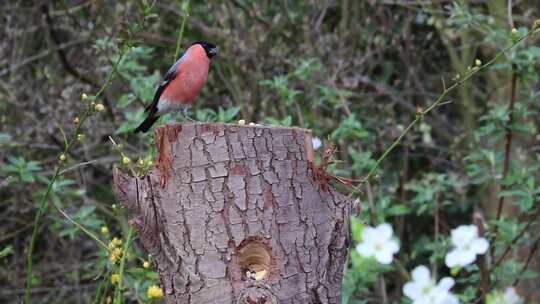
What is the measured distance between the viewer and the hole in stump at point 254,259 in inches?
89.0

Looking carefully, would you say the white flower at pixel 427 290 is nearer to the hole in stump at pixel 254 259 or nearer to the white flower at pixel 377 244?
the white flower at pixel 377 244

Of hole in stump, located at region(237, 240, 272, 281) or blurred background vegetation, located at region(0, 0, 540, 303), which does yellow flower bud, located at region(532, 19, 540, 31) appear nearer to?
hole in stump, located at region(237, 240, 272, 281)

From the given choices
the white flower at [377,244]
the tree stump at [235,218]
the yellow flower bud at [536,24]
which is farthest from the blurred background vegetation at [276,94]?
the white flower at [377,244]

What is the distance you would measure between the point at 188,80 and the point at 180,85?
0.05 meters

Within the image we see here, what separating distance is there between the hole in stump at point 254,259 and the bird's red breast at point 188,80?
4.13ft

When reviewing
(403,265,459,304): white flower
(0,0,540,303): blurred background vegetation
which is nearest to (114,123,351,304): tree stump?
(403,265,459,304): white flower

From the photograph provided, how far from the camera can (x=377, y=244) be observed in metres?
1.49

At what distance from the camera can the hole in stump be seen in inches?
89.0

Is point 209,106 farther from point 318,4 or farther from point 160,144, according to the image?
point 160,144

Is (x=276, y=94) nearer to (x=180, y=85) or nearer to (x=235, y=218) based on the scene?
(x=180, y=85)

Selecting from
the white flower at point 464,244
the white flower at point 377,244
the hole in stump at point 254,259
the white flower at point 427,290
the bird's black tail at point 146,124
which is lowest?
the white flower at point 427,290

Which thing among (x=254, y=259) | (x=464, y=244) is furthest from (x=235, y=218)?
(x=464, y=244)

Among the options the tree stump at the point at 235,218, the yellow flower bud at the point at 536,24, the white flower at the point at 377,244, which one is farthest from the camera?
the yellow flower bud at the point at 536,24

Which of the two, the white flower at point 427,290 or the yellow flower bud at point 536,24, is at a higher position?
the yellow flower bud at point 536,24
